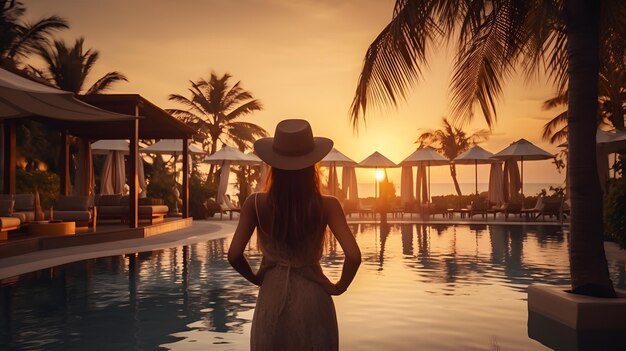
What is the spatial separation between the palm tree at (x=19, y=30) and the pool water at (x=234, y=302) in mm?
22399

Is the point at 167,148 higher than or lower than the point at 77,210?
higher

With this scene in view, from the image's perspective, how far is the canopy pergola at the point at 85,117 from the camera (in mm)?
11320

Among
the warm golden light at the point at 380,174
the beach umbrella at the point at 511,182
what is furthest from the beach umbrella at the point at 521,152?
the warm golden light at the point at 380,174

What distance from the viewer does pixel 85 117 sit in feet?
44.2

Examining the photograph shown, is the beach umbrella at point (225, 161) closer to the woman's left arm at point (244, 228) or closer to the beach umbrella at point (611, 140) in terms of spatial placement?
the beach umbrella at point (611, 140)

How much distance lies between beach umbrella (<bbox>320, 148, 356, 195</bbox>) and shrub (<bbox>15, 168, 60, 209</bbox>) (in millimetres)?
12029

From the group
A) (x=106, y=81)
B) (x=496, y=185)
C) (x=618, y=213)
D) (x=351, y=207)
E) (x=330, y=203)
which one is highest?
(x=106, y=81)

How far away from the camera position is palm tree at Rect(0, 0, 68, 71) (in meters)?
29.9

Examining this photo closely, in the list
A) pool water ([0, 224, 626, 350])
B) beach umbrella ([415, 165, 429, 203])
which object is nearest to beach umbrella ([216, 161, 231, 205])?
beach umbrella ([415, 165, 429, 203])

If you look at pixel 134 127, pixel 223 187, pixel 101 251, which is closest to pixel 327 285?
pixel 101 251

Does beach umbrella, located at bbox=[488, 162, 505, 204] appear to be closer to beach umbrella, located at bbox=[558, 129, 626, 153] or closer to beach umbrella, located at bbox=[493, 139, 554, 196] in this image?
beach umbrella, located at bbox=[493, 139, 554, 196]

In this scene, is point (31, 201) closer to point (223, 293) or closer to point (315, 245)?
point (223, 293)

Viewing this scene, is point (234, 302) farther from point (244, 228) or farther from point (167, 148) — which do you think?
point (167, 148)

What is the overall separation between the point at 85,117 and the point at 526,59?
31.2 ft
